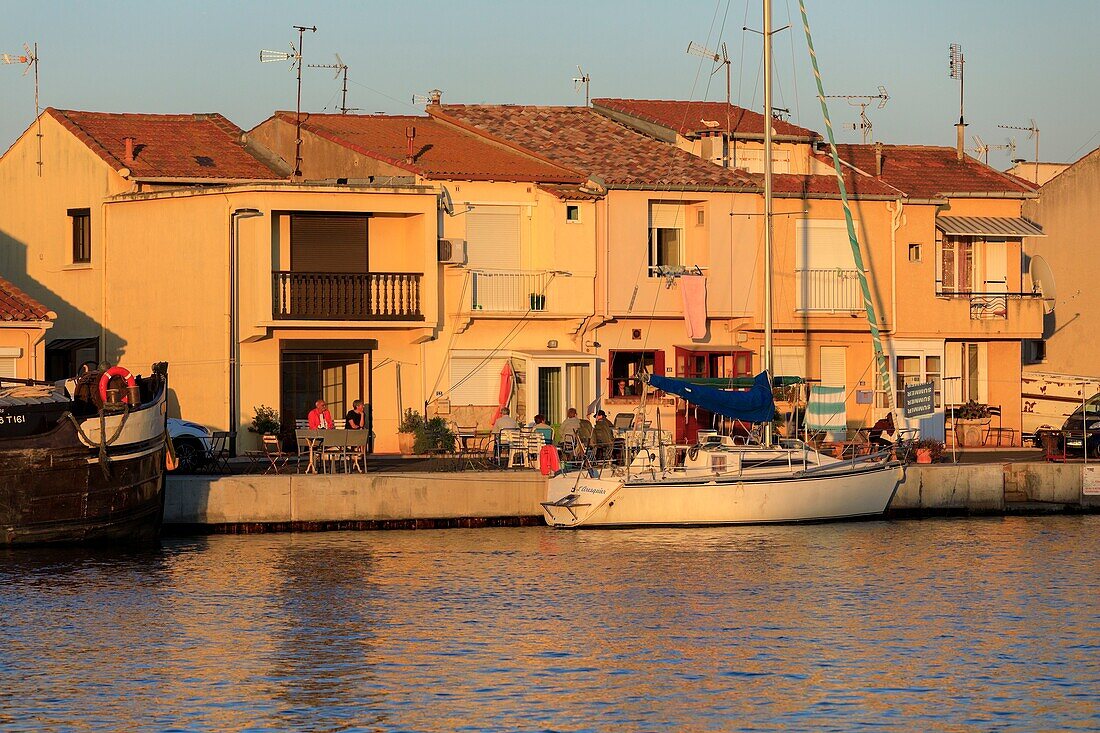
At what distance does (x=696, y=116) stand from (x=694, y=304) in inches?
394

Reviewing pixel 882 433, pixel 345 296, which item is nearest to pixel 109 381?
pixel 345 296

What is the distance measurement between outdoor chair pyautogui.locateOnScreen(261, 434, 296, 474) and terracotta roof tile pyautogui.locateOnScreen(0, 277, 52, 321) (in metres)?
5.61

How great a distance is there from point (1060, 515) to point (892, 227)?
407 inches

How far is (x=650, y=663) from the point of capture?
2405 centimetres

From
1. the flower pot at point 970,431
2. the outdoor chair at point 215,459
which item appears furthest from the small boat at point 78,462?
the flower pot at point 970,431

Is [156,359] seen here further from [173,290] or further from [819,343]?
[819,343]

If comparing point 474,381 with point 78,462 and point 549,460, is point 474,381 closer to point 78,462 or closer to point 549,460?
point 549,460

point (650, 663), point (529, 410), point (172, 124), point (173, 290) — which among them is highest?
point (172, 124)

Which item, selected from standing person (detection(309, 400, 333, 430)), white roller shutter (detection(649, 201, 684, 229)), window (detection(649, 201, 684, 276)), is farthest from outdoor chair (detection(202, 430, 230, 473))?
white roller shutter (detection(649, 201, 684, 229))

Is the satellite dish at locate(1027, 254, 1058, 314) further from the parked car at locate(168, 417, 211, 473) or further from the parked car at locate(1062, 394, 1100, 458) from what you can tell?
the parked car at locate(168, 417, 211, 473)

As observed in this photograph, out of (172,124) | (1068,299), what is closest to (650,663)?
(172,124)

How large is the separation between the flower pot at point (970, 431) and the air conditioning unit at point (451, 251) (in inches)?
540

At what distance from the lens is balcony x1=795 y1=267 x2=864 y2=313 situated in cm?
4603

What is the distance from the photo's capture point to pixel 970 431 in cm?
4691
